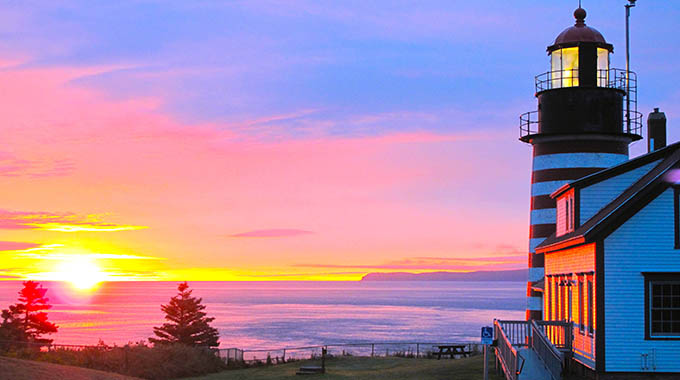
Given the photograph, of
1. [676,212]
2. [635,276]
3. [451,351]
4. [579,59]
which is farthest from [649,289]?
[451,351]

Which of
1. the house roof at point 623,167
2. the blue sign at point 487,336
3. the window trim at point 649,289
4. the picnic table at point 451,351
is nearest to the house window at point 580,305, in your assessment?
the window trim at point 649,289

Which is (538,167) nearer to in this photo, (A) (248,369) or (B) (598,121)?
(B) (598,121)

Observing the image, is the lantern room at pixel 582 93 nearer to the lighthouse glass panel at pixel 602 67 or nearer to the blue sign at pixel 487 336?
the lighthouse glass panel at pixel 602 67

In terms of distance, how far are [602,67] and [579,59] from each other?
1.16 metres

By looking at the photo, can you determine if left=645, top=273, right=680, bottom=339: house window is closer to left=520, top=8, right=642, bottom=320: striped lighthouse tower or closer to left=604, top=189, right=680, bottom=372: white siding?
left=604, top=189, right=680, bottom=372: white siding

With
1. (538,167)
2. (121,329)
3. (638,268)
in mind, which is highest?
(538,167)

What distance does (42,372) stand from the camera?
1043 inches

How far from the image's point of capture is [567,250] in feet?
89.1

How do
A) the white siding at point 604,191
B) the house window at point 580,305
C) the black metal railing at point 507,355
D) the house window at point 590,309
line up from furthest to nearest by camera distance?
the white siding at point 604,191 → the house window at point 580,305 → the house window at point 590,309 → the black metal railing at point 507,355

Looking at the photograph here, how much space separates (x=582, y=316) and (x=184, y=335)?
50.2m

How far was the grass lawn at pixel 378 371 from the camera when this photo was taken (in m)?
30.2

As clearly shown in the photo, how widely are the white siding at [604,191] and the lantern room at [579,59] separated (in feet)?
34.1

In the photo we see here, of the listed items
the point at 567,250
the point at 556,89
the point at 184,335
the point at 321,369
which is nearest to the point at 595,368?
the point at 567,250

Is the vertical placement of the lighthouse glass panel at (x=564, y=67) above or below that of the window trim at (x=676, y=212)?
above
